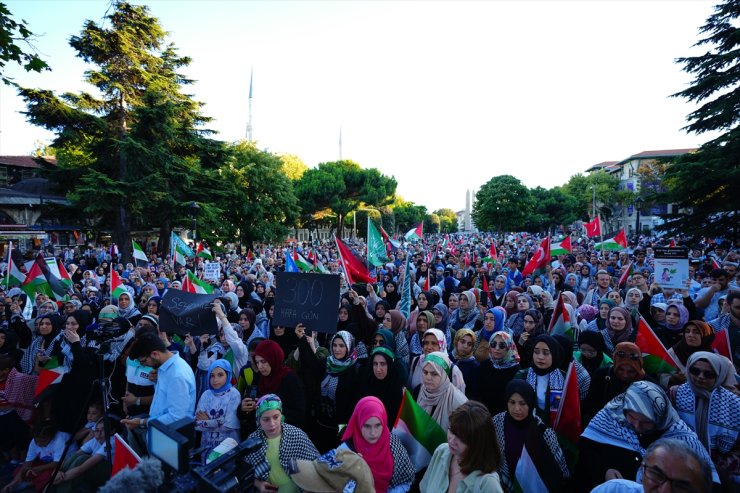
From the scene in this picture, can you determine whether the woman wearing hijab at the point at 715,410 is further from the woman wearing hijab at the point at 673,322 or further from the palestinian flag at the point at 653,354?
the woman wearing hijab at the point at 673,322

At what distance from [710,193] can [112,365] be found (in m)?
19.2

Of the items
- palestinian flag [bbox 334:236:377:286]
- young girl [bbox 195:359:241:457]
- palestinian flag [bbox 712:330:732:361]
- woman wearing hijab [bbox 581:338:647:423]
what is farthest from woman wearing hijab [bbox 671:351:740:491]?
palestinian flag [bbox 334:236:377:286]

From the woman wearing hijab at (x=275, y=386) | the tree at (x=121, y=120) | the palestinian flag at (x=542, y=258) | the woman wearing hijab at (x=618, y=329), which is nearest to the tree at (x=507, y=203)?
the tree at (x=121, y=120)

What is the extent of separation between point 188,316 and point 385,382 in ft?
7.93

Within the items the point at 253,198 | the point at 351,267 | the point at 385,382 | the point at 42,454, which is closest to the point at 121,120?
the point at 253,198

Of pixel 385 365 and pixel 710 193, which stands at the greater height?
pixel 710 193

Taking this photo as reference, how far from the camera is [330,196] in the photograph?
50688 millimetres

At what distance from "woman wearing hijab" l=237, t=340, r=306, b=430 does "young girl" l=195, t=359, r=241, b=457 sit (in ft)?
0.31

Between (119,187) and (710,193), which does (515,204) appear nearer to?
(710,193)

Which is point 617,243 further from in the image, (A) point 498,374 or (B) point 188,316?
(B) point 188,316

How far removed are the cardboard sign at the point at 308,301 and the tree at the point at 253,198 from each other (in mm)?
24790

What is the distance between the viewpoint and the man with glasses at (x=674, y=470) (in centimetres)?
185

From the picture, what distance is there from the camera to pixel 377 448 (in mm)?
2992

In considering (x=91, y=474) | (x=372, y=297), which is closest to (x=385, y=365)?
(x=91, y=474)
